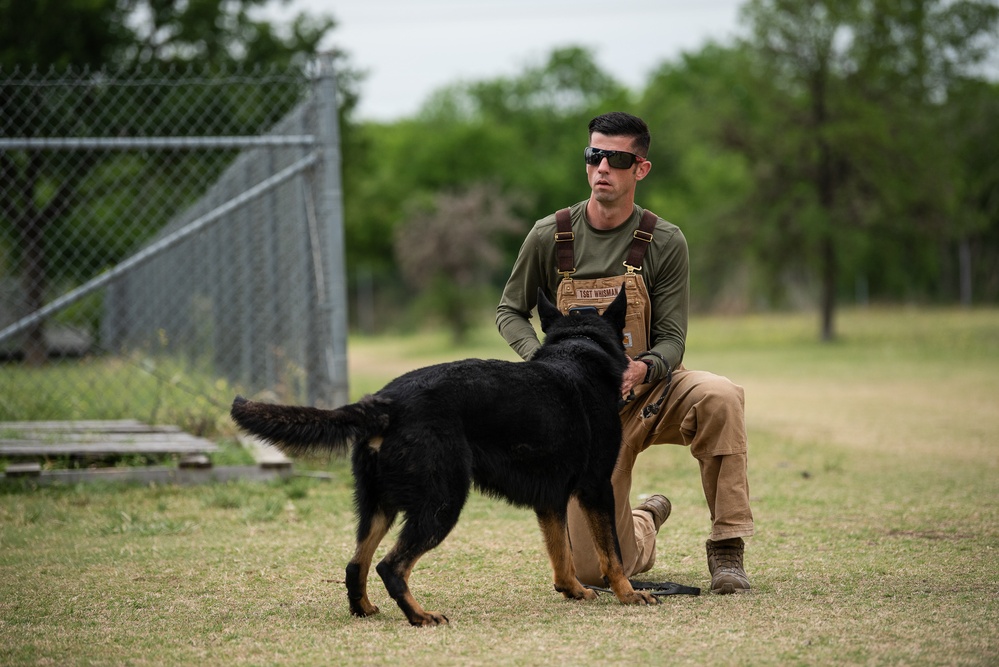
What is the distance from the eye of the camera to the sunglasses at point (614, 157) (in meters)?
4.34

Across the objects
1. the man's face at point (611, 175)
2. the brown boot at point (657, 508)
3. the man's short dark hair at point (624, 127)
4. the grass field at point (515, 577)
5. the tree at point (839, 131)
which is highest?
the tree at point (839, 131)

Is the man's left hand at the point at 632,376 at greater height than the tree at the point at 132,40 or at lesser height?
lesser

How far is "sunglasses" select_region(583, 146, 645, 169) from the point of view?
4340 mm

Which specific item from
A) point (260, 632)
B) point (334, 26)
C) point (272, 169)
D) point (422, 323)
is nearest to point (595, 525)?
point (260, 632)

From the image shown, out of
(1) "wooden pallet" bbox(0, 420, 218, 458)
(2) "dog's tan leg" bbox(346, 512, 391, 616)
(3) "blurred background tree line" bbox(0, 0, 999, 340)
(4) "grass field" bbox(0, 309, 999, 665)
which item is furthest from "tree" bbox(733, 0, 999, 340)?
(2) "dog's tan leg" bbox(346, 512, 391, 616)

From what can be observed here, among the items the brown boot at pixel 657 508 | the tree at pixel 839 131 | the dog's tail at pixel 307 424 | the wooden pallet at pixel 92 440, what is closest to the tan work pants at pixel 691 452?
the brown boot at pixel 657 508

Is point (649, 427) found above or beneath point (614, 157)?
beneath

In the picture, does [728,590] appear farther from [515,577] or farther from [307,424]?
[307,424]

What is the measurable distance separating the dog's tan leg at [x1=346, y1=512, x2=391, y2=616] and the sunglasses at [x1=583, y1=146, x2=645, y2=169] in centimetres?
181

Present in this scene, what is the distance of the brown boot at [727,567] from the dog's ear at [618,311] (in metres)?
1.00

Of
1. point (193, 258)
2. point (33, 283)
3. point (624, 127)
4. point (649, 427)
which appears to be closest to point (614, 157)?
point (624, 127)

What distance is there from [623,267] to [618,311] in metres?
0.32

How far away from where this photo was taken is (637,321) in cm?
443

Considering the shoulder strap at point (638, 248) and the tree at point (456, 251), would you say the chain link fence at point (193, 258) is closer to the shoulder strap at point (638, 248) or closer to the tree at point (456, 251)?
the shoulder strap at point (638, 248)
